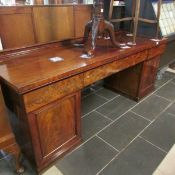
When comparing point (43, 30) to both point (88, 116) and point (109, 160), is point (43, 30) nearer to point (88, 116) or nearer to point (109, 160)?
point (88, 116)

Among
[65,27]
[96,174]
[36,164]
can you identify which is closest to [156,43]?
[65,27]

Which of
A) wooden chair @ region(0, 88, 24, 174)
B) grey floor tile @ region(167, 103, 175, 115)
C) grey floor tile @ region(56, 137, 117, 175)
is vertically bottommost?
grey floor tile @ region(56, 137, 117, 175)

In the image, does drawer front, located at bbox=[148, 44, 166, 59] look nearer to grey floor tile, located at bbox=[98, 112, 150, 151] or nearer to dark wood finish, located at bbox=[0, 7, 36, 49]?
grey floor tile, located at bbox=[98, 112, 150, 151]

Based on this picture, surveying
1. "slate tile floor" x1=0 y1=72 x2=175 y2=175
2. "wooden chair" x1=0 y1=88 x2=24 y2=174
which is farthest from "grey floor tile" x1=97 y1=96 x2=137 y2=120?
"wooden chair" x1=0 y1=88 x2=24 y2=174

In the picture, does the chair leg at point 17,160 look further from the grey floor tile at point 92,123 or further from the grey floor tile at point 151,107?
the grey floor tile at point 151,107

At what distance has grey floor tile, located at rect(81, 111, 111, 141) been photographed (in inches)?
69.8

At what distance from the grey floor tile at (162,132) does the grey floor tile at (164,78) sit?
85 centimetres

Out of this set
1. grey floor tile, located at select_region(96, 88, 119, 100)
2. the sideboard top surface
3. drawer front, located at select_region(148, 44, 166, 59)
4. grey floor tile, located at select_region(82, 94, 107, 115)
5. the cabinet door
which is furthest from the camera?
grey floor tile, located at select_region(96, 88, 119, 100)

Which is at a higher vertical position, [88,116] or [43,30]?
[43,30]

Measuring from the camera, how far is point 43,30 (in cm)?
168

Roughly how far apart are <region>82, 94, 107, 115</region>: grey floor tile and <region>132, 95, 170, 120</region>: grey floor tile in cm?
A: 44

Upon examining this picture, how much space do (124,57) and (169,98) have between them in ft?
3.83

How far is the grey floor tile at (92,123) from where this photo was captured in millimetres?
1772

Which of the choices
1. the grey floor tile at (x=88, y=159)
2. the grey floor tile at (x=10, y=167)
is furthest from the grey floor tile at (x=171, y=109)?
the grey floor tile at (x=10, y=167)
